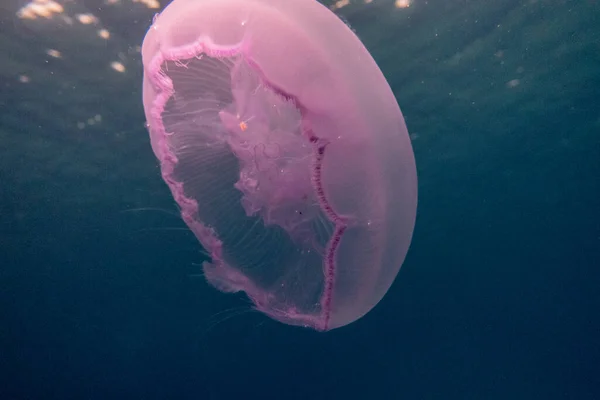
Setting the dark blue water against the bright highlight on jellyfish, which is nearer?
the bright highlight on jellyfish

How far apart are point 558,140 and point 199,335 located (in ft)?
55.4

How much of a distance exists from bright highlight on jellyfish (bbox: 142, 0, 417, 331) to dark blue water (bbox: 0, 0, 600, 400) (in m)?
0.41

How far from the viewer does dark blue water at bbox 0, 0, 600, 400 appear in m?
7.96

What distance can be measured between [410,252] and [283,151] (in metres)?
18.6

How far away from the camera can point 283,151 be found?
8.61 feet

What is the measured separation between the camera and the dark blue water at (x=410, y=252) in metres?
7.96

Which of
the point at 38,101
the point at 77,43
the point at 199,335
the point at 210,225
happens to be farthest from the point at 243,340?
the point at 210,225

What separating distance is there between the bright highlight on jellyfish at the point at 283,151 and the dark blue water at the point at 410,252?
0.41 metres

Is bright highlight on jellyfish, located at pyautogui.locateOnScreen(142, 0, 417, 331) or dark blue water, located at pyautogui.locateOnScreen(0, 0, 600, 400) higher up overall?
bright highlight on jellyfish, located at pyautogui.locateOnScreen(142, 0, 417, 331)

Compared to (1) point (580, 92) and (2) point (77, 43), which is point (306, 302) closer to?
(2) point (77, 43)

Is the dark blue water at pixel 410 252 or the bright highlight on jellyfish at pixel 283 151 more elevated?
the bright highlight on jellyfish at pixel 283 151

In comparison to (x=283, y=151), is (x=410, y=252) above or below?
below

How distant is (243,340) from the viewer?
2147 cm

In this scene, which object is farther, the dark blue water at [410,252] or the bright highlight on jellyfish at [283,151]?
the dark blue water at [410,252]
